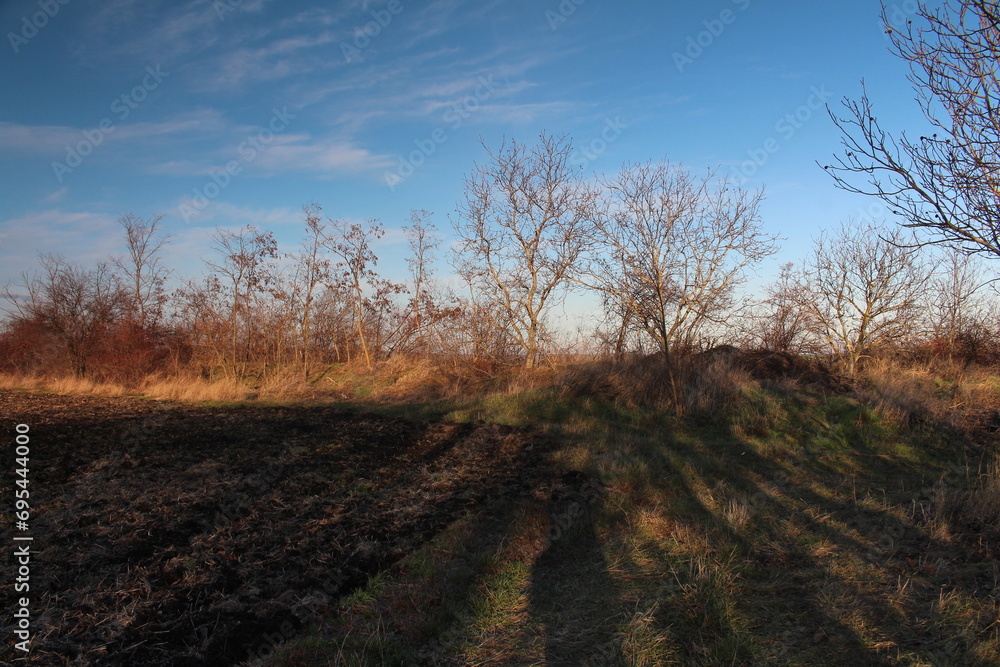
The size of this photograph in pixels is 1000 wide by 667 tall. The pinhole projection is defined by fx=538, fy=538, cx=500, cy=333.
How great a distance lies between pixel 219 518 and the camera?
5.07m

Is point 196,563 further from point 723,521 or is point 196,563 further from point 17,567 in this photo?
point 723,521

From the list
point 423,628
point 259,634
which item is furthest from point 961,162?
point 259,634

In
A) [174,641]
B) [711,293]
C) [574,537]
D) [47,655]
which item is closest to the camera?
[47,655]

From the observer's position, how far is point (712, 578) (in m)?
4.11

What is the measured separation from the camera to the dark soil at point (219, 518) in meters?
3.29

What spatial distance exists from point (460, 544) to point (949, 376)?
11.9 meters

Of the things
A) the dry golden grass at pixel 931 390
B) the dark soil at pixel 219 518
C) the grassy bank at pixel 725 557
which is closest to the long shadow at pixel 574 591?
the grassy bank at pixel 725 557

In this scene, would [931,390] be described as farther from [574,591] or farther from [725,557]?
[574,591]

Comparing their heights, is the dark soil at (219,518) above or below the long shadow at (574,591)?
above

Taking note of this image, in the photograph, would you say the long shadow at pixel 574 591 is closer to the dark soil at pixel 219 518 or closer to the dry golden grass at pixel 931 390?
the dark soil at pixel 219 518

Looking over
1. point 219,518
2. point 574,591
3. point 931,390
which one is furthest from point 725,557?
point 931,390

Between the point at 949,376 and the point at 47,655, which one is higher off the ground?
the point at 949,376

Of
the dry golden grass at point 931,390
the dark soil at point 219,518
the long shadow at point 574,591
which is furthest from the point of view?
the dry golden grass at point 931,390

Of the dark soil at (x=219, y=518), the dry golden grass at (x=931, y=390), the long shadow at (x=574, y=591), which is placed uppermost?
the dry golden grass at (x=931, y=390)
